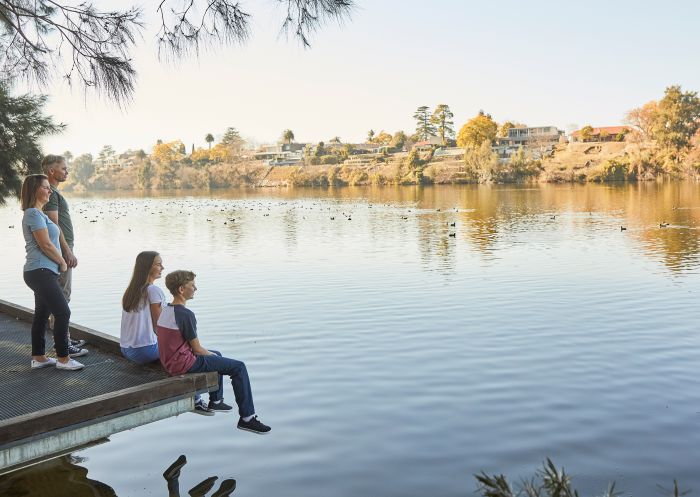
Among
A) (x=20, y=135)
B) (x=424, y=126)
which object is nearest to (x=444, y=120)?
(x=424, y=126)

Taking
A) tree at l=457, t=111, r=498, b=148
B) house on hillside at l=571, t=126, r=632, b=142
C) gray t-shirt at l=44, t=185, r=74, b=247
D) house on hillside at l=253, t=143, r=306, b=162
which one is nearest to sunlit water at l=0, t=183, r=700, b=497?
gray t-shirt at l=44, t=185, r=74, b=247

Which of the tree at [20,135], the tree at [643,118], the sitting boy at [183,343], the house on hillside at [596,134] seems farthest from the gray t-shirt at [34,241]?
the house on hillside at [596,134]

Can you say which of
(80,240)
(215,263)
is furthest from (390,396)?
(80,240)

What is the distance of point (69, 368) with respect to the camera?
22.2 ft

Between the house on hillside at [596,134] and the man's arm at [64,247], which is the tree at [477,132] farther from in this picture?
the man's arm at [64,247]

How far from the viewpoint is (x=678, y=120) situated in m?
105

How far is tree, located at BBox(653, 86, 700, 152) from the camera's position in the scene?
343 ft

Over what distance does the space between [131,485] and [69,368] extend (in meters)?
1.27

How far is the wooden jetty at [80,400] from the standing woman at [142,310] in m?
0.17

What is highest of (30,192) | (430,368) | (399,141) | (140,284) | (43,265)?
(399,141)

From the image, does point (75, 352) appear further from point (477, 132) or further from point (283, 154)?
point (283, 154)

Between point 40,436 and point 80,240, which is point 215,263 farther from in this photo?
point 40,436

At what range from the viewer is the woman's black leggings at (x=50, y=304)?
6.62 meters

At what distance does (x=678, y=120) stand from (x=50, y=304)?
4412 inches
